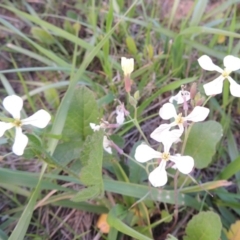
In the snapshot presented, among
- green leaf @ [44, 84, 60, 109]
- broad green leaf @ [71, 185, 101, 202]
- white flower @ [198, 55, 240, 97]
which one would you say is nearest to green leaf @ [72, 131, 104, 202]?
broad green leaf @ [71, 185, 101, 202]

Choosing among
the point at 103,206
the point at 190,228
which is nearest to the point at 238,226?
the point at 190,228

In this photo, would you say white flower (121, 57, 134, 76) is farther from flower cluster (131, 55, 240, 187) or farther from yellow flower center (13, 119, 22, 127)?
yellow flower center (13, 119, 22, 127)

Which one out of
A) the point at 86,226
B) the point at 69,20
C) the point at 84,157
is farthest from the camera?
the point at 69,20

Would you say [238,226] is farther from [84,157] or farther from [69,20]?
[69,20]

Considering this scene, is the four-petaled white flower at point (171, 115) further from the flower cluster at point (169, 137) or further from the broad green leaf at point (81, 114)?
the broad green leaf at point (81, 114)

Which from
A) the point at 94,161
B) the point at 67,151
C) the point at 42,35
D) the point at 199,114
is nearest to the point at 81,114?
the point at 67,151

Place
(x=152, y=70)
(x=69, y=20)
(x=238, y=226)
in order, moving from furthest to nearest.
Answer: (x=69, y=20) → (x=152, y=70) → (x=238, y=226)
